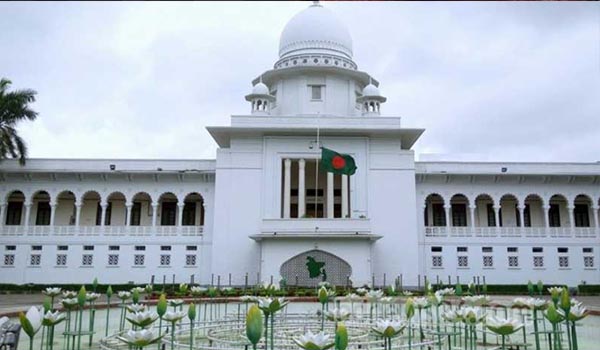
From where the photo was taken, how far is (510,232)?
3212 centimetres

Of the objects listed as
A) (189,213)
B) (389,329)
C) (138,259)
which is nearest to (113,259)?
(138,259)

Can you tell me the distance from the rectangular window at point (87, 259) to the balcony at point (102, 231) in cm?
114

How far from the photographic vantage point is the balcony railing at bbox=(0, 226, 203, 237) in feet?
105

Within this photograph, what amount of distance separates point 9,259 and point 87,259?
4.47 m

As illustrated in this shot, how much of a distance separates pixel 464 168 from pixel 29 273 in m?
26.0

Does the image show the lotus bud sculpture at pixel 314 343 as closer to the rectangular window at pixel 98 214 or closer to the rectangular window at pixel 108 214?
the rectangular window at pixel 108 214

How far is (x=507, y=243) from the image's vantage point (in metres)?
31.8

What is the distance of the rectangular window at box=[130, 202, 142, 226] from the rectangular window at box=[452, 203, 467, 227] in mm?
19928

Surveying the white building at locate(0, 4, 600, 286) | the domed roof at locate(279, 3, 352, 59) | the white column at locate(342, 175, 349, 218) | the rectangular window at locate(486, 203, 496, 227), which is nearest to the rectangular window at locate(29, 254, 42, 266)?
the white building at locate(0, 4, 600, 286)

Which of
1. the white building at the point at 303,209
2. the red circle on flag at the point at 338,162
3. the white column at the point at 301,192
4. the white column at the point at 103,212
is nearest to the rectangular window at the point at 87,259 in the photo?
the white building at the point at 303,209

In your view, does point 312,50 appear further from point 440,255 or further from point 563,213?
point 563,213

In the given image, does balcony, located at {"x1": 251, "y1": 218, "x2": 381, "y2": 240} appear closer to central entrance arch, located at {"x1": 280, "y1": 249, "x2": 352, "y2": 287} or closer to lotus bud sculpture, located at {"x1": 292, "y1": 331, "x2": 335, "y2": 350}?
central entrance arch, located at {"x1": 280, "y1": 249, "x2": 352, "y2": 287}

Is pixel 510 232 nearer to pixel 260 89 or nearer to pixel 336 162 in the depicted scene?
pixel 336 162

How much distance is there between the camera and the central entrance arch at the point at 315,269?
27.4 meters
